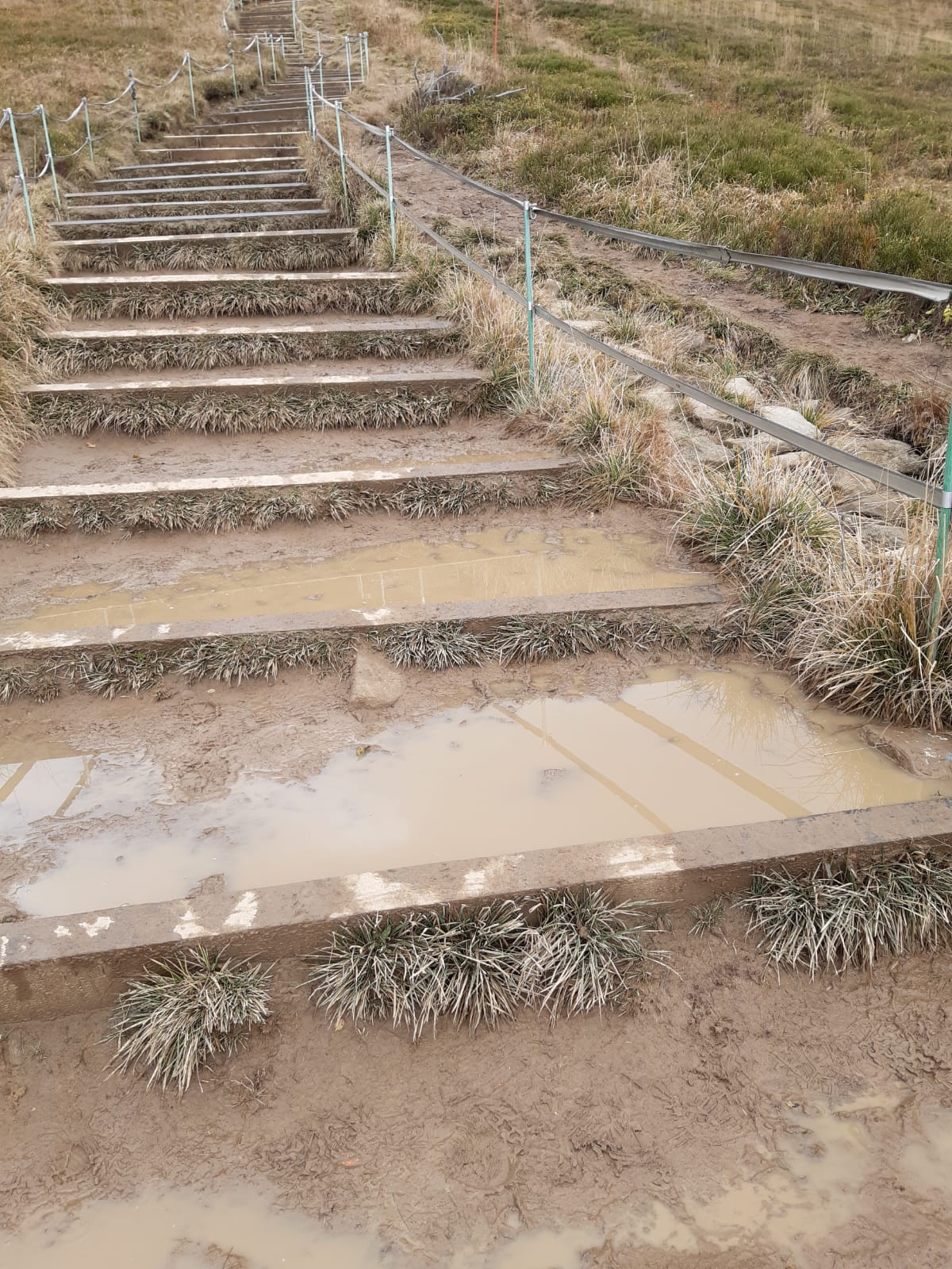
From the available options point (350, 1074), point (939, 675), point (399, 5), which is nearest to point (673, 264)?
point (939, 675)

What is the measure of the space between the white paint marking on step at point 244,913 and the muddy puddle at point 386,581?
1734 mm

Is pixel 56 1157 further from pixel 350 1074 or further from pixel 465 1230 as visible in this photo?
pixel 465 1230

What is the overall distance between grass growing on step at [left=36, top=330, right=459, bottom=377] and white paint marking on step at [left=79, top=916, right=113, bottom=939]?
546cm

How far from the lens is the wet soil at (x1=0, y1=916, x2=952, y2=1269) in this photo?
2.02 meters

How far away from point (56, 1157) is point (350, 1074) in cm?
Result: 70

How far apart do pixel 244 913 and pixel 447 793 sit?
0.85 metres

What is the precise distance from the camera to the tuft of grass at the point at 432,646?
13.0 ft

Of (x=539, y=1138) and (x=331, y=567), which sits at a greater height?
(x=331, y=567)

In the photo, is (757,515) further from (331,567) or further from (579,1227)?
(579,1227)

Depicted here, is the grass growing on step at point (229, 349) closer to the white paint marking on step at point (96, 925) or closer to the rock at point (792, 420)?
the rock at point (792, 420)

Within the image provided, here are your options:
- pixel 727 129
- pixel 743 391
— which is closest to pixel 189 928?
pixel 743 391

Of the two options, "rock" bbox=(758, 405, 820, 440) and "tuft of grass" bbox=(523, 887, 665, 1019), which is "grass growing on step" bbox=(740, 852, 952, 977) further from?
"rock" bbox=(758, 405, 820, 440)

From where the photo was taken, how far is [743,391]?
670cm

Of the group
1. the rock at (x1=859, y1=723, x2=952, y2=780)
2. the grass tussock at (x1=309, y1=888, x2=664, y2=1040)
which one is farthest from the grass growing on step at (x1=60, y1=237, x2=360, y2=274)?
the grass tussock at (x1=309, y1=888, x2=664, y2=1040)
